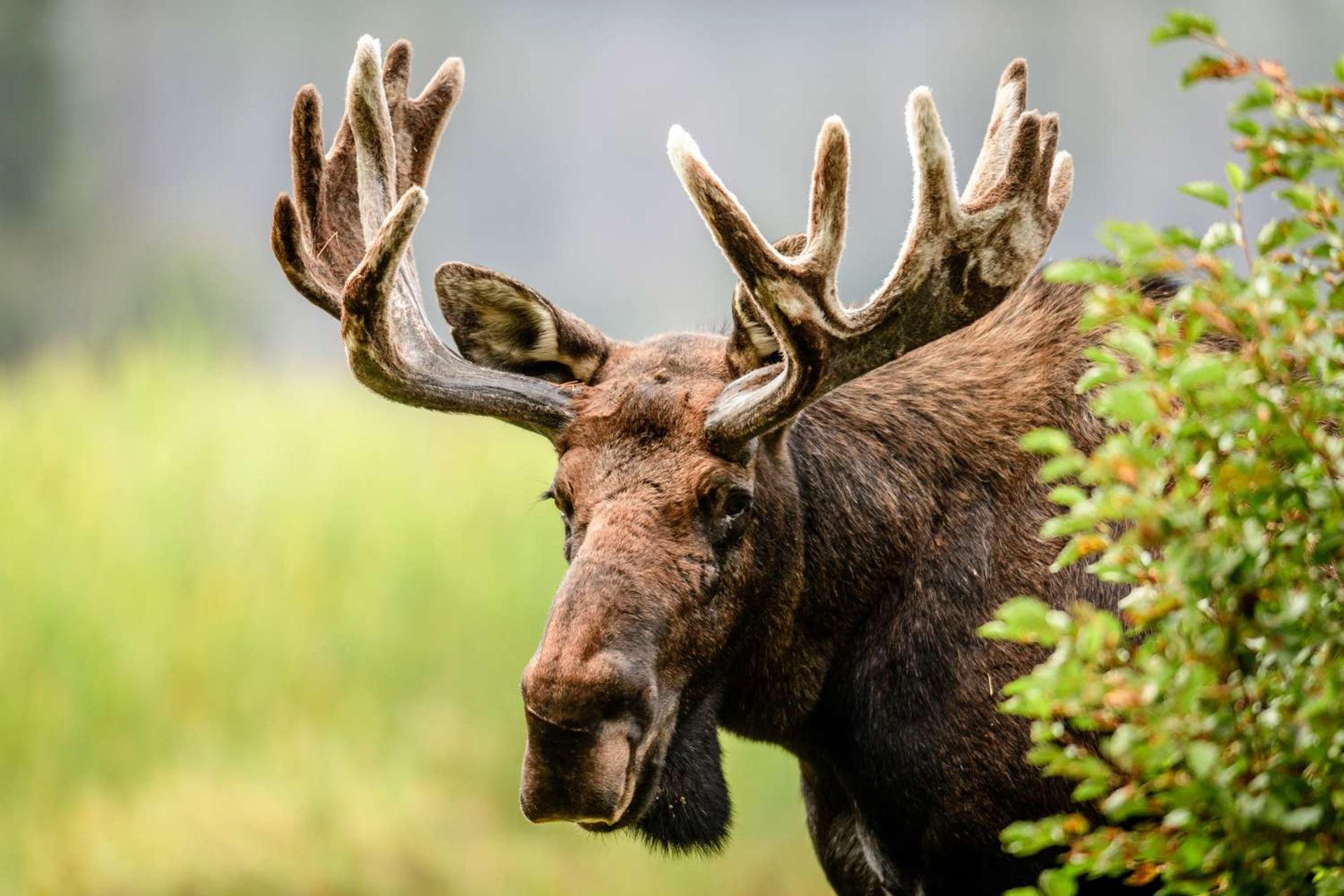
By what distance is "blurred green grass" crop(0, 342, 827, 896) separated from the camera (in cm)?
722

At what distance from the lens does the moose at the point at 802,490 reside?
3029 mm

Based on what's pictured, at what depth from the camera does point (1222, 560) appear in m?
1.89

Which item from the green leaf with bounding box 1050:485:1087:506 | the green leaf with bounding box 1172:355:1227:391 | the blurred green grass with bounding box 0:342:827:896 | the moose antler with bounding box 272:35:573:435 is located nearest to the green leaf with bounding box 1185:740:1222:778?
the green leaf with bounding box 1050:485:1087:506

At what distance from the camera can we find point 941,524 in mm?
3447

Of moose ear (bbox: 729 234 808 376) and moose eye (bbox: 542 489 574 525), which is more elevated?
moose ear (bbox: 729 234 808 376)

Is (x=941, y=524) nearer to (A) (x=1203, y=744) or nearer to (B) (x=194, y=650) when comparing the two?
(A) (x=1203, y=744)

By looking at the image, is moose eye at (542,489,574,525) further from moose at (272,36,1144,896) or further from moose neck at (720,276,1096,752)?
moose neck at (720,276,1096,752)

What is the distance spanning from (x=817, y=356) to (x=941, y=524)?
1.84 ft

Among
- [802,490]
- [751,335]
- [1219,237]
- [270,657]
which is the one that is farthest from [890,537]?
[270,657]

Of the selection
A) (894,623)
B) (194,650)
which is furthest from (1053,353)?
(194,650)

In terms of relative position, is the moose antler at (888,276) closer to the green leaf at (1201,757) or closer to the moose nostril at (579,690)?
the moose nostril at (579,690)

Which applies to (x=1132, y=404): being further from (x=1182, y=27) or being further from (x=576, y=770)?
(x=576, y=770)

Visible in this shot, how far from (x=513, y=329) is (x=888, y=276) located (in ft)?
3.10

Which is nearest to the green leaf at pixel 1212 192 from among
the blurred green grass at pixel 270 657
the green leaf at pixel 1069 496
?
the green leaf at pixel 1069 496
